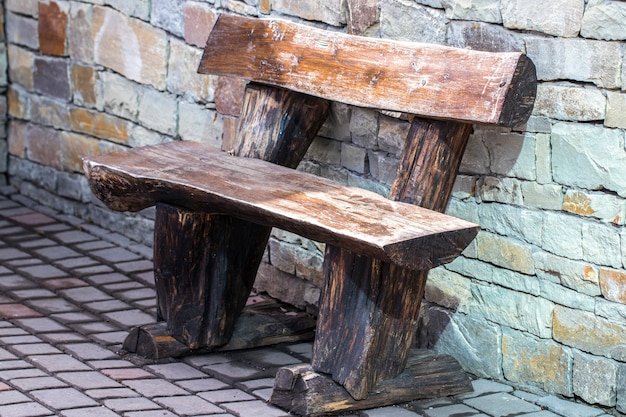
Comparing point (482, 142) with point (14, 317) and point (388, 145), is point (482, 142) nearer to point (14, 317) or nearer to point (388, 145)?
point (388, 145)

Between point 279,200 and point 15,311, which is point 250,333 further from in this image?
point 15,311

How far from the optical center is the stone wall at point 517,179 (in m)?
3.85

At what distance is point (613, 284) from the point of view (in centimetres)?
387

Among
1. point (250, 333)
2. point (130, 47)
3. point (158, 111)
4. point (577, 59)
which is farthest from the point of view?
point (130, 47)

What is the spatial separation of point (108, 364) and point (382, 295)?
1.18 metres

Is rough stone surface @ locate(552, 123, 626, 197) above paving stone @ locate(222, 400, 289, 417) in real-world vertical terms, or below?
above

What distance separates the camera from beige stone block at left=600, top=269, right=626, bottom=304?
3.84 metres

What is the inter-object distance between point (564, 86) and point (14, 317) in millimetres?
2568

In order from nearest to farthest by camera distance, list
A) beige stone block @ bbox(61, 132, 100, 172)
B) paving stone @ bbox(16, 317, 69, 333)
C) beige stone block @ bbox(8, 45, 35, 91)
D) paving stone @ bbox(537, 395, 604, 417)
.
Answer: paving stone @ bbox(537, 395, 604, 417)
paving stone @ bbox(16, 317, 69, 333)
beige stone block @ bbox(61, 132, 100, 172)
beige stone block @ bbox(8, 45, 35, 91)

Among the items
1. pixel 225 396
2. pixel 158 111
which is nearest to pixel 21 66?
pixel 158 111

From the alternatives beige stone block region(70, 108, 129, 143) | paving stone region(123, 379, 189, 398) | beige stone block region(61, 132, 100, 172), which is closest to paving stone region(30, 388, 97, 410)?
paving stone region(123, 379, 189, 398)

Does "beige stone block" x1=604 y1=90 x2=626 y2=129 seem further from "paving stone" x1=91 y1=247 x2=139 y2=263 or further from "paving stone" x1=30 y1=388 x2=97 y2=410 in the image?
"paving stone" x1=91 y1=247 x2=139 y2=263

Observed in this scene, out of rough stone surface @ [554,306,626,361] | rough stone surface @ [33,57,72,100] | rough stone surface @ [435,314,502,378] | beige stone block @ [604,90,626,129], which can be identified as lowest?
rough stone surface @ [435,314,502,378]

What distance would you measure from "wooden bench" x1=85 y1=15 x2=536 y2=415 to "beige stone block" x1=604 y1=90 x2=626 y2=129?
0.27 meters
